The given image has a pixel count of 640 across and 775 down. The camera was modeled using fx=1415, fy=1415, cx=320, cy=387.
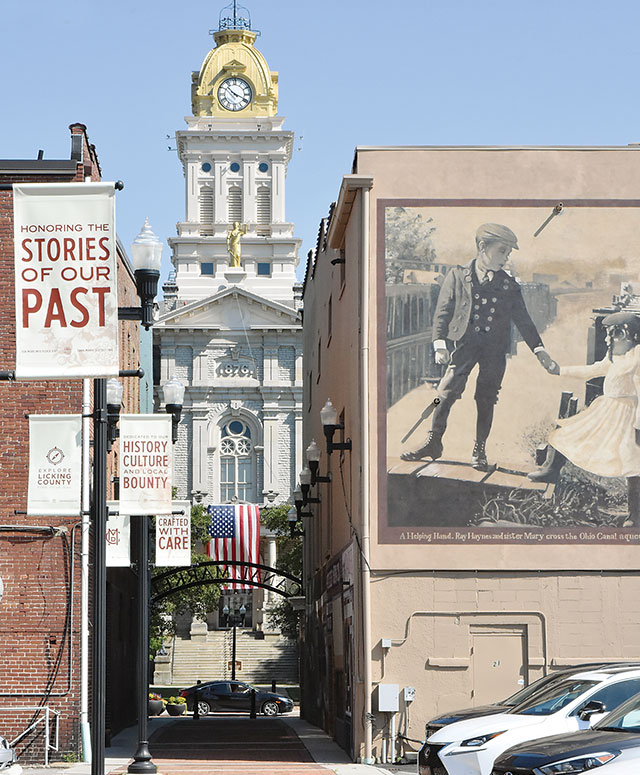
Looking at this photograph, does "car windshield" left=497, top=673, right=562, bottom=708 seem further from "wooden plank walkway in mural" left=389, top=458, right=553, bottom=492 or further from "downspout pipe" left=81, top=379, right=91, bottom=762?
"downspout pipe" left=81, top=379, right=91, bottom=762

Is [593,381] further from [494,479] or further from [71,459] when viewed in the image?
[71,459]

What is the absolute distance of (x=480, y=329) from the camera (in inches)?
904

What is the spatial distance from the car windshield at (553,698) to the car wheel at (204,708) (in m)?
30.3

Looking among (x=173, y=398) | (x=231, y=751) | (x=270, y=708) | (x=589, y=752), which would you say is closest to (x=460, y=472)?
(x=173, y=398)

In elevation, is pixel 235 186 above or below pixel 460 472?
above

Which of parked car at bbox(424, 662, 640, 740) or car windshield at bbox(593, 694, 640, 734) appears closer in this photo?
car windshield at bbox(593, 694, 640, 734)

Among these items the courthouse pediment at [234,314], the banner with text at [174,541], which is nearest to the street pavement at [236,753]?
the banner with text at [174,541]

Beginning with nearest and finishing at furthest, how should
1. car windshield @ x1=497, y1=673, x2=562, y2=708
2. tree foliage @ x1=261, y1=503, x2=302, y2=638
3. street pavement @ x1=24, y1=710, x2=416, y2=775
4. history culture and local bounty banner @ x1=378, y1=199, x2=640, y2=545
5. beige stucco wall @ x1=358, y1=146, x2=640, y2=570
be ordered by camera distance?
1. car windshield @ x1=497, y1=673, x2=562, y2=708
2. street pavement @ x1=24, y1=710, x2=416, y2=775
3. history culture and local bounty banner @ x1=378, y1=199, x2=640, y2=545
4. beige stucco wall @ x1=358, y1=146, x2=640, y2=570
5. tree foliage @ x1=261, y1=503, x2=302, y2=638

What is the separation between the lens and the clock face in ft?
361

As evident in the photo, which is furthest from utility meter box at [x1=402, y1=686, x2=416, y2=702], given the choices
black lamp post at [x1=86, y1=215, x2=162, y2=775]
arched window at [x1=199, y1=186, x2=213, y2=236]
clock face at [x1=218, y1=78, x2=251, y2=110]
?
clock face at [x1=218, y1=78, x2=251, y2=110]

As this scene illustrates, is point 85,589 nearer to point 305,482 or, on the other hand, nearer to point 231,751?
point 231,751

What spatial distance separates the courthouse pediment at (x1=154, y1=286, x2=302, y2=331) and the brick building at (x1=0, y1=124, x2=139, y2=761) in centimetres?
6762

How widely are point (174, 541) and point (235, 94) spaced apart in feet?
282

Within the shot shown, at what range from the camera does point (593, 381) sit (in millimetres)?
22906
